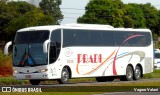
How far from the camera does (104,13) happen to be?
100 m

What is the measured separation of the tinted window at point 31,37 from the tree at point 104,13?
65.2 m

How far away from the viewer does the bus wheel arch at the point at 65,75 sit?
31944 mm

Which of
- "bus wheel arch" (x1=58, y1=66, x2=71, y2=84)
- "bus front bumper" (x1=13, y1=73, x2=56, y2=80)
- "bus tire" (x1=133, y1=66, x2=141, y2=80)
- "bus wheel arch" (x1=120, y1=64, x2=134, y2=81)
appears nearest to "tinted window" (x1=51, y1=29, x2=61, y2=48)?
"bus wheel arch" (x1=58, y1=66, x2=71, y2=84)

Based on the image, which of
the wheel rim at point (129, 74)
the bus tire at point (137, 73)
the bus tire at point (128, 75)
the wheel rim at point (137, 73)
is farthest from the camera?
the wheel rim at point (137, 73)

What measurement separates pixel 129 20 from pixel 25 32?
70.4 meters

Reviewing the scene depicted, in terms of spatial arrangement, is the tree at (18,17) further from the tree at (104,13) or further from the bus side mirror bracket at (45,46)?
the bus side mirror bracket at (45,46)

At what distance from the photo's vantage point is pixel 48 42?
100 feet

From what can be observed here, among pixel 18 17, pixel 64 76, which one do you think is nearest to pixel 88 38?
pixel 64 76

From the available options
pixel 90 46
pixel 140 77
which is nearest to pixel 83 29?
pixel 90 46

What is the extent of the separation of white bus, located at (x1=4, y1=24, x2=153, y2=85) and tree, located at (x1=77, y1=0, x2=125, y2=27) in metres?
59.0

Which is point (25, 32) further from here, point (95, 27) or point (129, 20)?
point (129, 20)

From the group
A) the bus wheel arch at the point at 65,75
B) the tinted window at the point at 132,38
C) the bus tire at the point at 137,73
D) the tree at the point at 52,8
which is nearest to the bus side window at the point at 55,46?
the bus wheel arch at the point at 65,75

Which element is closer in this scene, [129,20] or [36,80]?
[36,80]

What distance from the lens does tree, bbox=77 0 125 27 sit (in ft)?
322
